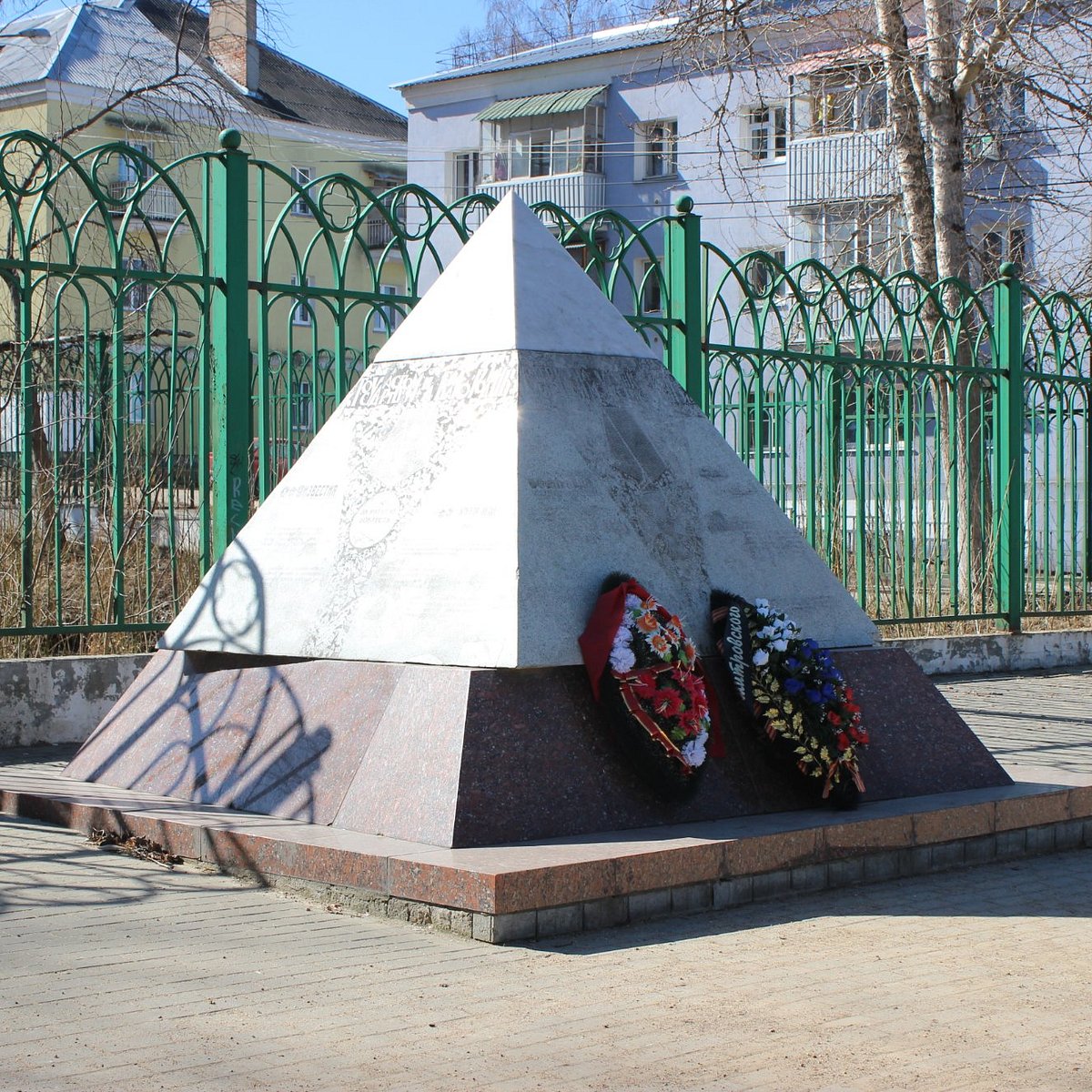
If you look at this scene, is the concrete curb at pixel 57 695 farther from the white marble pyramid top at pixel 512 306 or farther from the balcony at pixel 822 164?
the balcony at pixel 822 164

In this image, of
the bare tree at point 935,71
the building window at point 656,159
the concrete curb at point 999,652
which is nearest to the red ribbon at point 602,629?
the concrete curb at point 999,652

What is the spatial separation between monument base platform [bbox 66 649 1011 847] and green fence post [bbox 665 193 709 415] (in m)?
3.75

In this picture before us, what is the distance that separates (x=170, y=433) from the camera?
25.7 ft

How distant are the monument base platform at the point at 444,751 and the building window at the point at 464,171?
35995 millimetres

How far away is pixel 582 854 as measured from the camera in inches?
185

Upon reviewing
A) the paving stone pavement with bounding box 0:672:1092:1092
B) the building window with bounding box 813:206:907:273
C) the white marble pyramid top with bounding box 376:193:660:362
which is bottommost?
the paving stone pavement with bounding box 0:672:1092:1092

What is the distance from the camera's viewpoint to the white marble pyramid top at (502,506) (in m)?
5.37

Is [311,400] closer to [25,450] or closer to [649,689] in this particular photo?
[25,450]

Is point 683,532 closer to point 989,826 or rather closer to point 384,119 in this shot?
point 989,826

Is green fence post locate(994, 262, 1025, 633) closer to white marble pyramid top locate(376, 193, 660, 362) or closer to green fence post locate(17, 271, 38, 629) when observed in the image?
white marble pyramid top locate(376, 193, 660, 362)

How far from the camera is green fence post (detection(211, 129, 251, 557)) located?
7.88 metres

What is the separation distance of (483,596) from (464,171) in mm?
37476

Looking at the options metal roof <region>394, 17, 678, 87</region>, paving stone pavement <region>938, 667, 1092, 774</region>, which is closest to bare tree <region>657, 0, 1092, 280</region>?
paving stone pavement <region>938, 667, 1092, 774</region>

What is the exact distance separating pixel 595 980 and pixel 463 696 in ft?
3.89
